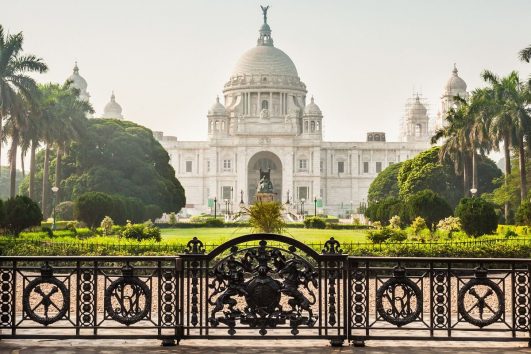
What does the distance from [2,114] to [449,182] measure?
3466cm

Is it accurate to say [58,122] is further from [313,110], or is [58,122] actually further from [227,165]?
[313,110]

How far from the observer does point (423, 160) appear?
65125 millimetres

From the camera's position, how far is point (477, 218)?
29078mm

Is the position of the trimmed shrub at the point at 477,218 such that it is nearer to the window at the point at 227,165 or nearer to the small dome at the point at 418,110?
the window at the point at 227,165

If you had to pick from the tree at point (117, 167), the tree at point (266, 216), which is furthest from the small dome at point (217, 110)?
the tree at point (266, 216)

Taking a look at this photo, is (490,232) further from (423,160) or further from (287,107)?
(287,107)

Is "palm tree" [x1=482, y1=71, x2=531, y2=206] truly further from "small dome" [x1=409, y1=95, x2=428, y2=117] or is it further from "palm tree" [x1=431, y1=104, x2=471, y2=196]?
"small dome" [x1=409, y1=95, x2=428, y2=117]

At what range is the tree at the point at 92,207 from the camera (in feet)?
122

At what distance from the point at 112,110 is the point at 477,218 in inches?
3667

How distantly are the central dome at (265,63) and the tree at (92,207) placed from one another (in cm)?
8272

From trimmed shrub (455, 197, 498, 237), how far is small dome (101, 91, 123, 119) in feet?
301

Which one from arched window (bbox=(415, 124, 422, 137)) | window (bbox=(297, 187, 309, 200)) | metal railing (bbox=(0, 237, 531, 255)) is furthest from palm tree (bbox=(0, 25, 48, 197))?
arched window (bbox=(415, 124, 422, 137))

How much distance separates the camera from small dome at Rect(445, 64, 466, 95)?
341ft

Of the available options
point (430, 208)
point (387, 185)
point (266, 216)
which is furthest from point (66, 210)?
point (387, 185)
